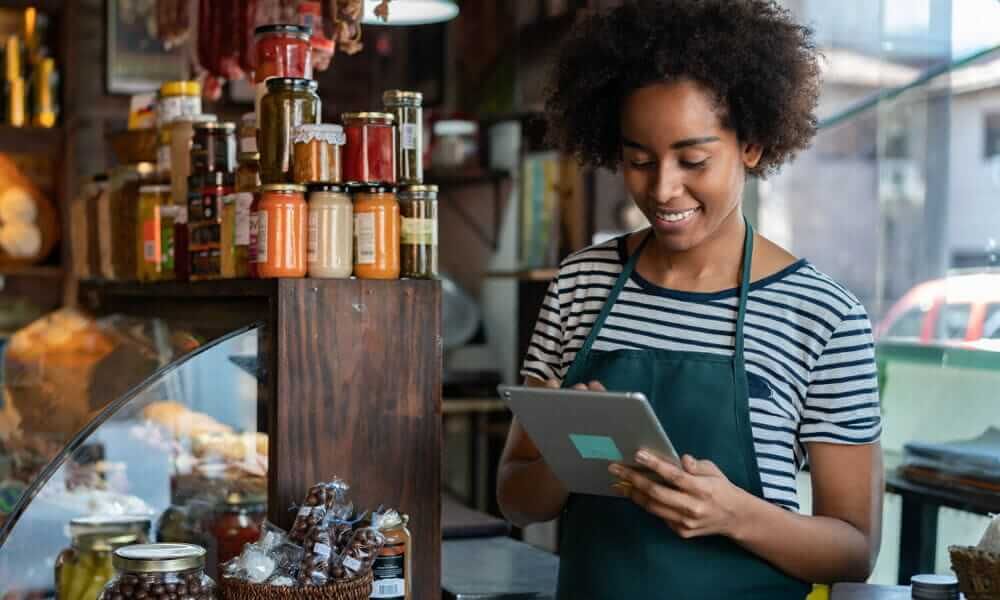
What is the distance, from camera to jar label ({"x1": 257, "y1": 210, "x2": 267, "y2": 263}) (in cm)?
204

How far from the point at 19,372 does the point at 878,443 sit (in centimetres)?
279

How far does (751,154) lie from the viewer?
1.85 meters

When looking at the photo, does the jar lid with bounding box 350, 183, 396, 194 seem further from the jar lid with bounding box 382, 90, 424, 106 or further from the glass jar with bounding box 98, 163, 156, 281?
the glass jar with bounding box 98, 163, 156, 281

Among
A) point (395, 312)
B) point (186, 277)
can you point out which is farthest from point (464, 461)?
point (395, 312)

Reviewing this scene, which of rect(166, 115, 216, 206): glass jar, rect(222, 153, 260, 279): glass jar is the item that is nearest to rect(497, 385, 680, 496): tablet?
rect(222, 153, 260, 279): glass jar

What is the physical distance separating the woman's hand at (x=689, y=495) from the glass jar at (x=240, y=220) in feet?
2.78

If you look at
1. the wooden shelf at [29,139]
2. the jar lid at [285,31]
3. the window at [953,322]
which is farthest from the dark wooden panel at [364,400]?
the wooden shelf at [29,139]

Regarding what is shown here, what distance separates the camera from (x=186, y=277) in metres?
2.72

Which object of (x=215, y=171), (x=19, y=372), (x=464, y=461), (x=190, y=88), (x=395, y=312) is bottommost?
(x=464, y=461)

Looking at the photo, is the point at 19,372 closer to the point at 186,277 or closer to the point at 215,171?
the point at 186,277

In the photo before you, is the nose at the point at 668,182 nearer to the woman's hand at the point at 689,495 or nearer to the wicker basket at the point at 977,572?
the woman's hand at the point at 689,495

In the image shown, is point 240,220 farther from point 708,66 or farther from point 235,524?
point 708,66

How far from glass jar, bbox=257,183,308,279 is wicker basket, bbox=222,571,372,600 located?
528 mm

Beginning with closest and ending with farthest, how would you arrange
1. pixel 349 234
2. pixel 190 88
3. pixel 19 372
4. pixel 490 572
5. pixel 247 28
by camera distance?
pixel 349 234, pixel 490 572, pixel 190 88, pixel 247 28, pixel 19 372
